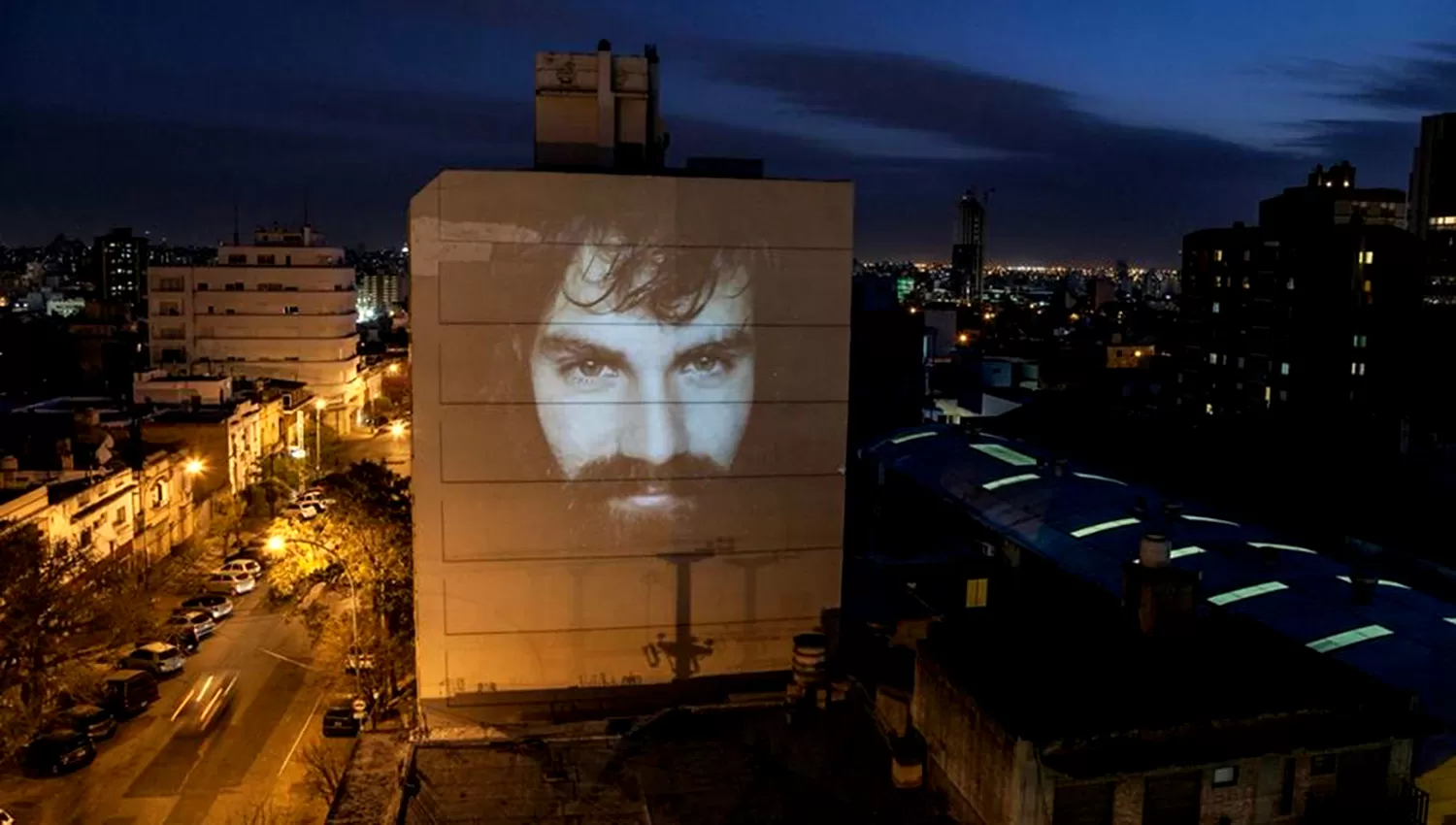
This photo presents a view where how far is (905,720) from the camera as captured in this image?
12.7 metres

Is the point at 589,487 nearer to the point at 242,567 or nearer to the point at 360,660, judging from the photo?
the point at 360,660

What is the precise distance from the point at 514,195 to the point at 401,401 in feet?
197

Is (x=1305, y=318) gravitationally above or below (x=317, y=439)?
above

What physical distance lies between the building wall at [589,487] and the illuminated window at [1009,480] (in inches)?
483

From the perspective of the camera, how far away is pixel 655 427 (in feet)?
56.6

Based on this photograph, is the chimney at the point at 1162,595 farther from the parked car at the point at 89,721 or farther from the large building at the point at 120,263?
the large building at the point at 120,263

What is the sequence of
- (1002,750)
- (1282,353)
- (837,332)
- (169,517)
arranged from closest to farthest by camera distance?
(1002,750), (837,332), (169,517), (1282,353)

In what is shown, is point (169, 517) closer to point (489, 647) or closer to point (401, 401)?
point (489, 647)

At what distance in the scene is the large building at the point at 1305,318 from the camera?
5288 centimetres

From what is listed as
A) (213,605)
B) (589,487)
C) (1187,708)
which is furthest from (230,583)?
(1187,708)

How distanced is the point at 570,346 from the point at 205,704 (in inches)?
597

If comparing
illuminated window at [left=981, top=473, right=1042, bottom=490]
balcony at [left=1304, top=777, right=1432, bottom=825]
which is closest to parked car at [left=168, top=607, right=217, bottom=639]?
illuminated window at [left=981, top=473, right=1042, bottom=490]

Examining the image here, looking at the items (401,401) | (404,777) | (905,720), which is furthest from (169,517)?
(401,401)

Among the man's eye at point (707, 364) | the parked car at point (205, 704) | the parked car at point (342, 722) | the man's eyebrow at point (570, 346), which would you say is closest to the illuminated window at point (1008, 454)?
the man's eye at point (707, 364)
